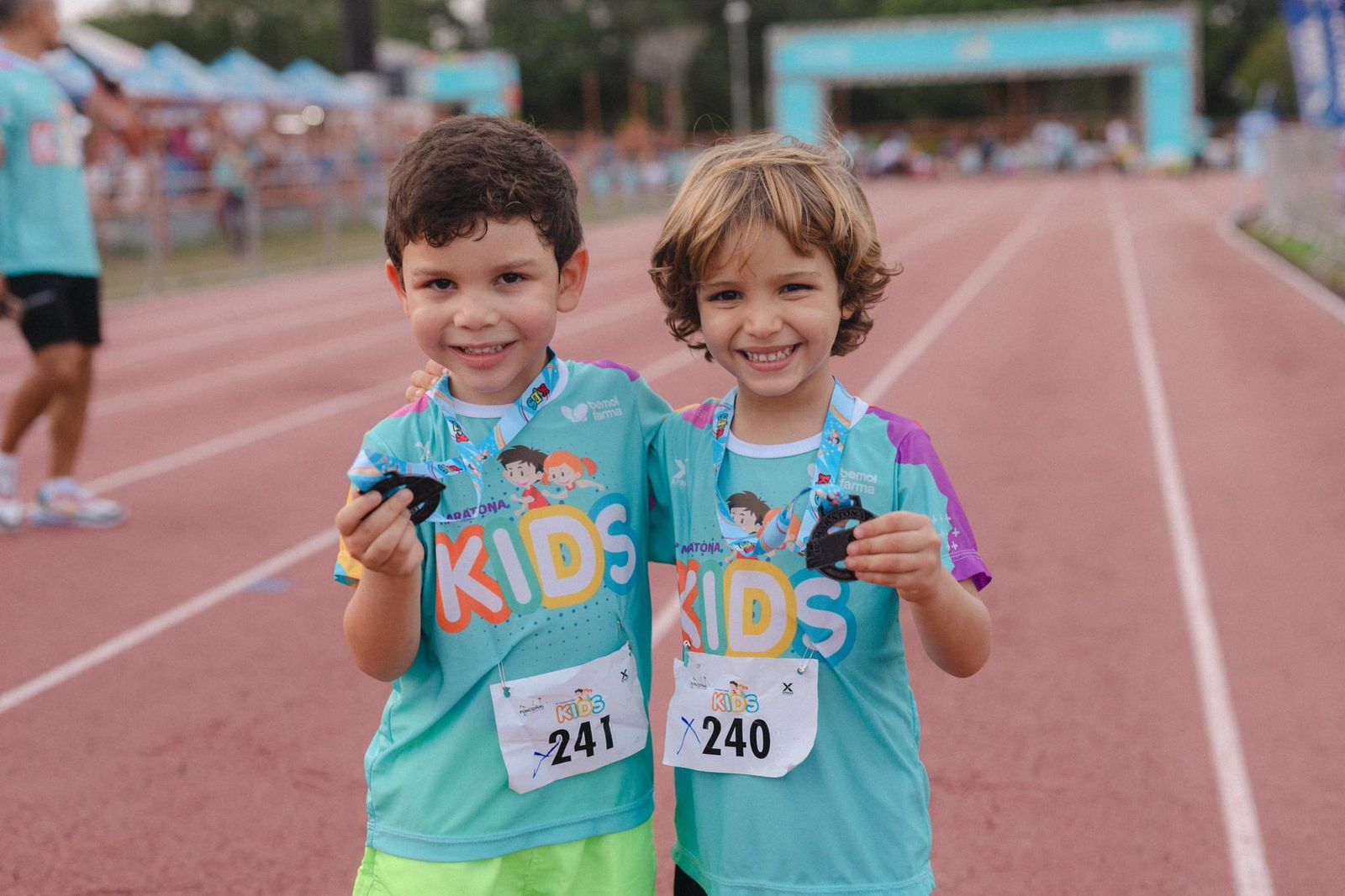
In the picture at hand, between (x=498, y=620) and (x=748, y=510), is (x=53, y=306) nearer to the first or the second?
(x=498, y=620)

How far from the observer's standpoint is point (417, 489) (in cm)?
169

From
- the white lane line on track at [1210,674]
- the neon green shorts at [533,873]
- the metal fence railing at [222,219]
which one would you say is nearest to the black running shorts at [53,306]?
the white lane line on track at [1210,674]

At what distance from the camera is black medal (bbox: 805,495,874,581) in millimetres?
1647

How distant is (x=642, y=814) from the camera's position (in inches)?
79.1

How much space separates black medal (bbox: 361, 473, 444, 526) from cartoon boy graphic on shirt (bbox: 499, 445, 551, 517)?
0.78 ft

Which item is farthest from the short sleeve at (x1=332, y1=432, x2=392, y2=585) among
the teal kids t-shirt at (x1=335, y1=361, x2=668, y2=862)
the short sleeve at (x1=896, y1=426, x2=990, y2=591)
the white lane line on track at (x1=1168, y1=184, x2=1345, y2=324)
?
the white lane line on track at (x1=1168, y1=184, x2=1345, y2=324)

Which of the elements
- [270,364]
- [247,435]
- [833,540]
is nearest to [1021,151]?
[270,364]

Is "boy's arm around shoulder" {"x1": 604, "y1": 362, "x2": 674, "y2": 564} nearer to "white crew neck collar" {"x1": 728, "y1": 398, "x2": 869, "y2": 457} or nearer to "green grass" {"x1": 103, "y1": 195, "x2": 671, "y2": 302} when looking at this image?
"white crew neck collar" {"x1": 728, "y1": 398, "x2": 869, "y2": 457}

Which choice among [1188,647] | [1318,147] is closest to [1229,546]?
[1188,647]

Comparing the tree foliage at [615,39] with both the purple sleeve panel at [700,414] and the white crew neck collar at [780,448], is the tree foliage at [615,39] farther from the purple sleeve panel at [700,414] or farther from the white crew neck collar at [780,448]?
the white crew neck collar at [780,448]

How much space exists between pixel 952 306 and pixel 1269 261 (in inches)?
215

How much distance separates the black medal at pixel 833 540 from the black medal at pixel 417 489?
1.52 feet

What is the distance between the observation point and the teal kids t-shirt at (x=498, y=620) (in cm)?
192

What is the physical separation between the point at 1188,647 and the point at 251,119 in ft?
79.1
